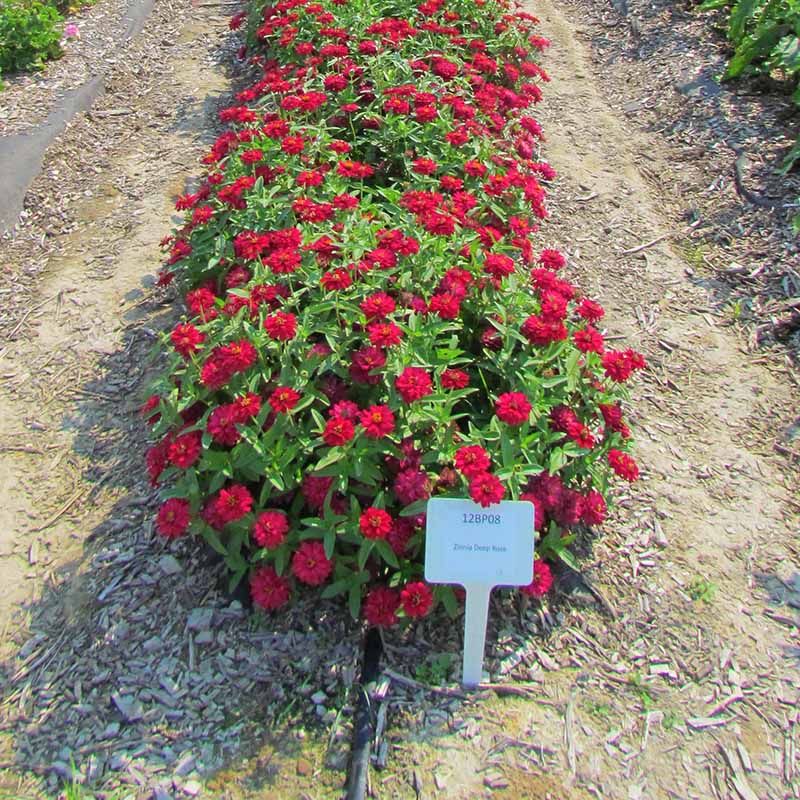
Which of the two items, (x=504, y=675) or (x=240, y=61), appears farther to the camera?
(x=240, y=61)

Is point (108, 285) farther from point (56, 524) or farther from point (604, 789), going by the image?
point (604, 789)

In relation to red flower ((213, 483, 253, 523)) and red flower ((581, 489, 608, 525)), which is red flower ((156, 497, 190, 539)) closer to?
red flower ((213, 483, 253, 523))

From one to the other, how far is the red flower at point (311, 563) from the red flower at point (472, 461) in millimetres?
457

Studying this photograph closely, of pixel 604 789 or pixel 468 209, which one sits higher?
pixel 468 209

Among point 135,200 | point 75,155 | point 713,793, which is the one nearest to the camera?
point 713,793

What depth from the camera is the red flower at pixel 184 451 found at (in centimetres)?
238

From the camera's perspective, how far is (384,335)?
2395 millimetres

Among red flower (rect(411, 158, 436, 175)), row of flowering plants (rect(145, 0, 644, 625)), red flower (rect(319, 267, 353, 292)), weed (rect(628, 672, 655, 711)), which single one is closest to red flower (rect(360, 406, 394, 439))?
row of flowering plants (rect(145, 0, 644, 625))

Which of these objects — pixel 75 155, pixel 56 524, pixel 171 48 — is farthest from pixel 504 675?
pixel 171 48

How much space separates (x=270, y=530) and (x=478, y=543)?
58cm

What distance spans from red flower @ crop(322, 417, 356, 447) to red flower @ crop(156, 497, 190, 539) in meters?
0.50

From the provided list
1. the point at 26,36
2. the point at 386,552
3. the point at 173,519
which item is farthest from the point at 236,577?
the point at 26,36

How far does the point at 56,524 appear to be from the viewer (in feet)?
9.84

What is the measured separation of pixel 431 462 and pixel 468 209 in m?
1.37
